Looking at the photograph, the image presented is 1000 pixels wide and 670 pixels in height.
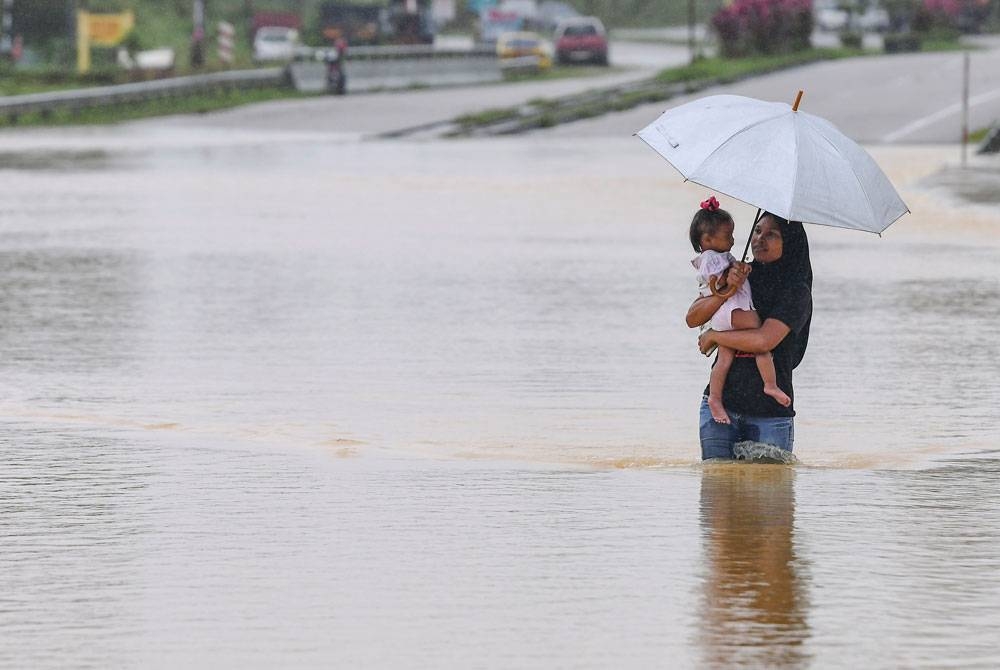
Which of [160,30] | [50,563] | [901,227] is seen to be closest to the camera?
[50,563]

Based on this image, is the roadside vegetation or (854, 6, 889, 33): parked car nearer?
the roadside vegetation

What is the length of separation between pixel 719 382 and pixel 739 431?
0.95ft

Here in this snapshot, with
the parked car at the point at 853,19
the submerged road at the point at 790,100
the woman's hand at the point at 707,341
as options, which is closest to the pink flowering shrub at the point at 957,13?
the parked car at the point at 853,19

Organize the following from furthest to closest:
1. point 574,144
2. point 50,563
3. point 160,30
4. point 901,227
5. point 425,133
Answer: point 160,30 < point 425,133 < point 574,144 < point 901,227 < point 50,563

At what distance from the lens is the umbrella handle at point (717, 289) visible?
8547 millimetres

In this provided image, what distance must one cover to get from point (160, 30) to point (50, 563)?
253 feet

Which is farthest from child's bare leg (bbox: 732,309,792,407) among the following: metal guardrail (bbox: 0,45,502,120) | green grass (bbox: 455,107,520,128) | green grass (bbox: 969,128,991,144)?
metal guardrail (bbox: 0,45,502,120)

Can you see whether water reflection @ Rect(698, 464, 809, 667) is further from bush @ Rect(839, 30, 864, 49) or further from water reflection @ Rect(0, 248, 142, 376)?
bush @ Rect(839, 30, 864, 49)

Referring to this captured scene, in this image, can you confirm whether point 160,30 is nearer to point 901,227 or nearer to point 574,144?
point 574,144

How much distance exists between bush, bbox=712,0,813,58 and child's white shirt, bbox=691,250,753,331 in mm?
53732

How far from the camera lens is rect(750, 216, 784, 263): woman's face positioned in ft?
28.3

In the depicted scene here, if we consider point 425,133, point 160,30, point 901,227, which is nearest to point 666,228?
point 901,227

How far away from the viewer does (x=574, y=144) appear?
3516cm

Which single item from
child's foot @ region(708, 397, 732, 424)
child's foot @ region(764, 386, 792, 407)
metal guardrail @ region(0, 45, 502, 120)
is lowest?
child's foot @ region(708, 397, 732, 424)
